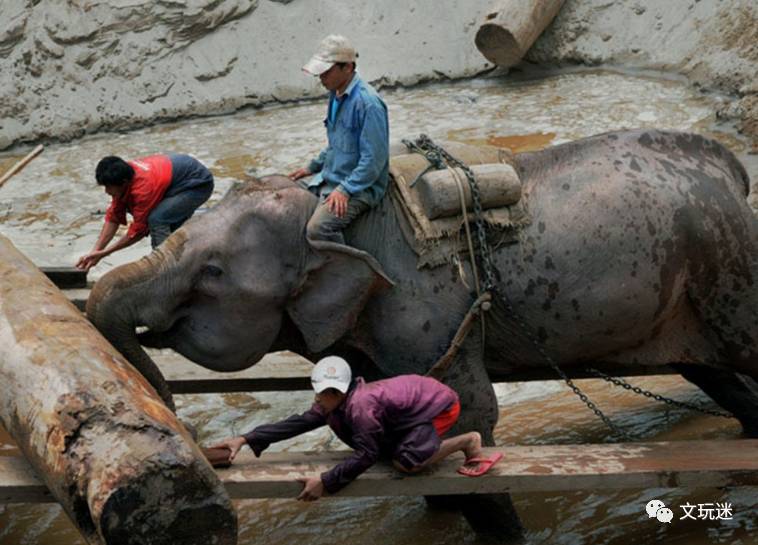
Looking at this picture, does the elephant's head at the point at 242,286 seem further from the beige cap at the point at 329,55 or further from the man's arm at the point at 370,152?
the beige cap at the point at 329,55

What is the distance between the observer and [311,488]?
5078 mm

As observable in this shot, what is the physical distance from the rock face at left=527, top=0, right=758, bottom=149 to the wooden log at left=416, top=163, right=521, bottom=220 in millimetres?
5542

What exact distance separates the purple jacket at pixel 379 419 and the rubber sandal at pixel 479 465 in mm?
174

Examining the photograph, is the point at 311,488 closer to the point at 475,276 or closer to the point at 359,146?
the point at 475,276

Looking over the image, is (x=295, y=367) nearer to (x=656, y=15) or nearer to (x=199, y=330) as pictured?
(x=199, y=330)

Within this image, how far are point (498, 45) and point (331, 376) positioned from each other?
26.2ft

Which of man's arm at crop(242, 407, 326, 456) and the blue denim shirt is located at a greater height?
the blue denim shirt

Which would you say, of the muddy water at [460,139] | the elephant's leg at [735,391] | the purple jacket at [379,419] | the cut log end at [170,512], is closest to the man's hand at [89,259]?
the muddy water at [460,139]

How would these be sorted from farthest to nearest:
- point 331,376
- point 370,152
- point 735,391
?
point 735,391 < point 370,152 < point 331,376

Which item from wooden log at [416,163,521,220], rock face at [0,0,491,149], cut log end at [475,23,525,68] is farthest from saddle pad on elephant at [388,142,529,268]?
rock face at [0,0,491,149]

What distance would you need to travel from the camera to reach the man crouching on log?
5012mm

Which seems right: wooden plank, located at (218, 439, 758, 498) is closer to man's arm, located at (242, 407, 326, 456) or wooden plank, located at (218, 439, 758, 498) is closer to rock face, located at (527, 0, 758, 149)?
man's arm, located at (242, 407, 326, 456)

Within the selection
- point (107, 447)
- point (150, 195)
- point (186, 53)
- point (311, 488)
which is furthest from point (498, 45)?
point (107, 447)

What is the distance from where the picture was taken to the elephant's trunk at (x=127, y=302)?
5.48m
